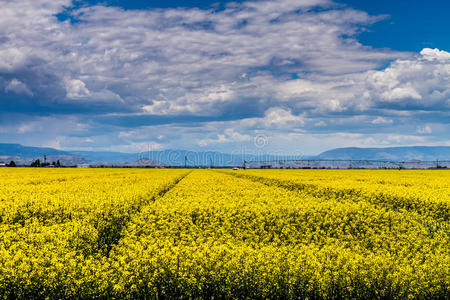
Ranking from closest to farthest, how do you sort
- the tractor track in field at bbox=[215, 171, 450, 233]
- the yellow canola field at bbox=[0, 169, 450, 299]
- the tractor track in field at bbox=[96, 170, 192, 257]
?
the yellow canola field at bbox=[0, 169, 450, 299] → the tractor track in field at bbox=[96, 170, 192, 257] → the tractor track in field at bbox=[215, 171, 450, 233]

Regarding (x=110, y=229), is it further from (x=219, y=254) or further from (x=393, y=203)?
(x=393, y=203)

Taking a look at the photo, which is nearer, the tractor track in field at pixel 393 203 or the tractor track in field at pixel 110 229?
the tractor track in field at pixel 110 229

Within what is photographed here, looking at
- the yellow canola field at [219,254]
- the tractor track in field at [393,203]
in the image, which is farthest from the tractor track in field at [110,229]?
the tractor track in field at [393,203]

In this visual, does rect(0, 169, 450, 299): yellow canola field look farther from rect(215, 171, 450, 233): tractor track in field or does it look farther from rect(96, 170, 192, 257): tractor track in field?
rect(215, 171, 450, 233): tractor track in field

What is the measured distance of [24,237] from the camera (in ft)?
37.4

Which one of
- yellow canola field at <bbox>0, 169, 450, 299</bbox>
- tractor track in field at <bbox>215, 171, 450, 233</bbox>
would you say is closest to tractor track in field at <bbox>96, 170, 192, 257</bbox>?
yellow canola field at <bbox>0, 169, 450, 299</bbox>

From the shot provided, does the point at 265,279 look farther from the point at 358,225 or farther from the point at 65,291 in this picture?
the point at 358,225

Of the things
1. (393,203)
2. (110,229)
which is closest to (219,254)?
(110,229)

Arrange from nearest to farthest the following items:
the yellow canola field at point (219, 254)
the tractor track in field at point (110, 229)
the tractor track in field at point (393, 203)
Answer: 1. the yellow canola field at point (219, 254)
2. the tractor track in field at point (110, 229)
3. the tractor track in field at point (393, 203)

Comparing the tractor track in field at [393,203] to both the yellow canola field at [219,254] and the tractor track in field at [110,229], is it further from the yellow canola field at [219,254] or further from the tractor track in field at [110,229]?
the tractor track in field at [110,229]

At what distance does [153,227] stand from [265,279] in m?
6.26

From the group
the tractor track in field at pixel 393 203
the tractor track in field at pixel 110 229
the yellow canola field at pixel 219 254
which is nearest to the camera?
the yellow canola field at pixel 219 254

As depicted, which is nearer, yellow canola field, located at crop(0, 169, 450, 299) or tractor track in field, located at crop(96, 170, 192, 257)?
yellow canola field, located at crop(0, 169, 450, 299)

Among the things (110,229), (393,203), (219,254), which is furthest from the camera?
(393,203)
